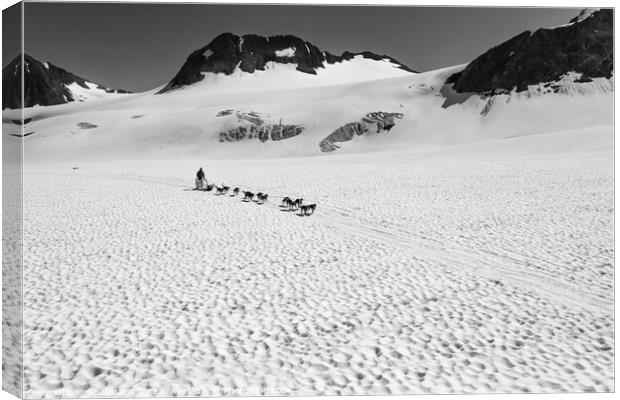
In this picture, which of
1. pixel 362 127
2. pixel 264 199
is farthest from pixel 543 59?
pixel 264 199

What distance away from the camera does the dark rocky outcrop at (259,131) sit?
126250mm

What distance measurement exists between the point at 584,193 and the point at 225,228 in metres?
20.9

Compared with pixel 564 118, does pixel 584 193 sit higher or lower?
lower

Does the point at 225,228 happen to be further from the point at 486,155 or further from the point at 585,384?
the point at 486,155

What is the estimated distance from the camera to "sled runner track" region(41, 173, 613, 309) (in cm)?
1115

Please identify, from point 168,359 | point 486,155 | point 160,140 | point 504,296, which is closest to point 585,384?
point 504,296

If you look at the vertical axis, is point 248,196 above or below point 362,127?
below

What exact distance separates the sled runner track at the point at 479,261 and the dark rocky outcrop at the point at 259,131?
4199 inches

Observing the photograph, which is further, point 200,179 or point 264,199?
point 200,179

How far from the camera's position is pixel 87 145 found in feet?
422

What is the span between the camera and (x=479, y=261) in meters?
14.1

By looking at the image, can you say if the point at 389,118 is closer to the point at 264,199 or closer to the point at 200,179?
the point at 200,179

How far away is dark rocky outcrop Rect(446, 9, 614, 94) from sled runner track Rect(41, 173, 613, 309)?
130 metres

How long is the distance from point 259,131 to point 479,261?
11745 cm
